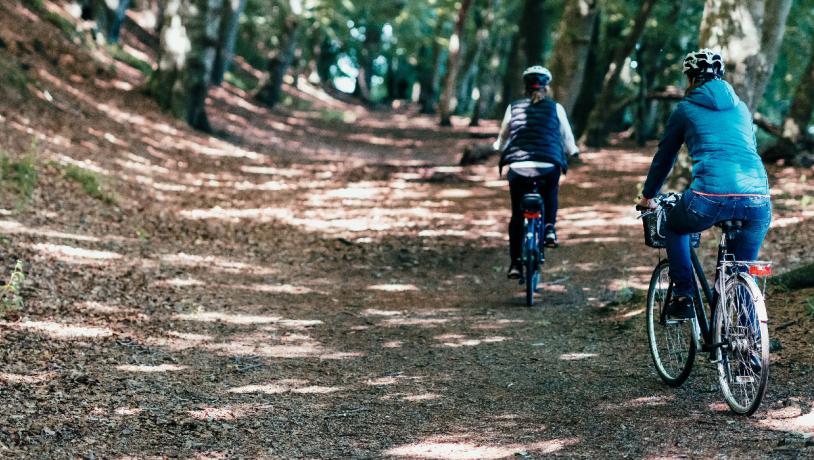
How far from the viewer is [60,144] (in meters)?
13.3

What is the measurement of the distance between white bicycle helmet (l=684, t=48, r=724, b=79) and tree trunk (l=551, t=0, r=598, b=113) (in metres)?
12.5

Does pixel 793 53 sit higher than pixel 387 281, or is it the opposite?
pixel 793 53

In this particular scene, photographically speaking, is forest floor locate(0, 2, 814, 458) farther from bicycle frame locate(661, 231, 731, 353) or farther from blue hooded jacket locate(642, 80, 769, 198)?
blue hooded jacket locate(642, 80, 769, 198)

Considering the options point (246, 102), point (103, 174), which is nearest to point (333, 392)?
point (103, 174)

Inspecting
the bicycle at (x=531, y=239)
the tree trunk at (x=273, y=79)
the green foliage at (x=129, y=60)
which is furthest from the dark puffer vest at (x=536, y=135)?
the tree trunk at (x=273, y=79)

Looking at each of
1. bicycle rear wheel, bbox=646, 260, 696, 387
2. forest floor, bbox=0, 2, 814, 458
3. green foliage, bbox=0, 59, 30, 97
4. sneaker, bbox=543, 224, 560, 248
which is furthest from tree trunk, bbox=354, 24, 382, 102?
bicycle rear wheel, bbox=646, 260, 696, 387

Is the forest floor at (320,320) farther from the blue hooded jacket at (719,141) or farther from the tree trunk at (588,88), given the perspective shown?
the tree trunk at (588,88)

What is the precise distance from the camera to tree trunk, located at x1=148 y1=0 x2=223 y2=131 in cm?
1939

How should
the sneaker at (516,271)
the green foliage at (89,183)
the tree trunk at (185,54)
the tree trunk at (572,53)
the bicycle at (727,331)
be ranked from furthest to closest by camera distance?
the tree trunk at (185,54) → the tree trunk at (572,53) → the green foliage at (89,183) → the sneaker at (516,271) → the bicycle at (727,331)

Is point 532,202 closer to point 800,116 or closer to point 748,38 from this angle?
point 748,38

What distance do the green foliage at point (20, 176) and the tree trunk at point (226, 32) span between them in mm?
19460

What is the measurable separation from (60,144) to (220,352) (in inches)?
302

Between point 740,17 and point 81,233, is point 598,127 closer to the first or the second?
point 740,17

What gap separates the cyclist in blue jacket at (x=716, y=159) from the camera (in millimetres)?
5250
